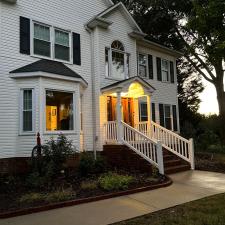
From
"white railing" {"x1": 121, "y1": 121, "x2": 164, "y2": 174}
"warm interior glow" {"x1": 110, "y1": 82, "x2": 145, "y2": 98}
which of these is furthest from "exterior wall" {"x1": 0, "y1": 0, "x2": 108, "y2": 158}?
"warm interior glow" {"x1": 110, "y1": 82, "x2": 145, "y2": 98}

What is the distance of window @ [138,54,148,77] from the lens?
19145 mm

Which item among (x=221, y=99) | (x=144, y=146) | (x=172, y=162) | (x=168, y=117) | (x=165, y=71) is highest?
(x=165, y=71)

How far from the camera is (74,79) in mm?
13523

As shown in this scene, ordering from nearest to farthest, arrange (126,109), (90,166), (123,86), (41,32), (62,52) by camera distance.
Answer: (90,166), (41,32), (62,52), (123,86), (126,109)

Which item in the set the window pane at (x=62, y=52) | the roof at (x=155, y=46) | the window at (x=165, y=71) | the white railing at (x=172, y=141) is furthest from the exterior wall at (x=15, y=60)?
the window at (x=165, y=71)

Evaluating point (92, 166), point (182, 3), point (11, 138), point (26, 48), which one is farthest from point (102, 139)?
point (182, 3)

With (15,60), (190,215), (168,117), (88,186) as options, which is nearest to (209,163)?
(168,117)

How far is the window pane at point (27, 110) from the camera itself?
1248cm

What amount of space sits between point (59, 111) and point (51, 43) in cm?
324

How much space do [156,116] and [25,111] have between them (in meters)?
9.45

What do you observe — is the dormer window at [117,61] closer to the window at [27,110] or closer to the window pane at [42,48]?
the window pane at [42,48]

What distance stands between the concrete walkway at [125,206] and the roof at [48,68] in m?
6.34

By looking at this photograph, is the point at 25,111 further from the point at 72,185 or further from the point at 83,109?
the point at 72,185

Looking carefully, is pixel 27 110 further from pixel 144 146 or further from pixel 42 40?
pixel 144 146
